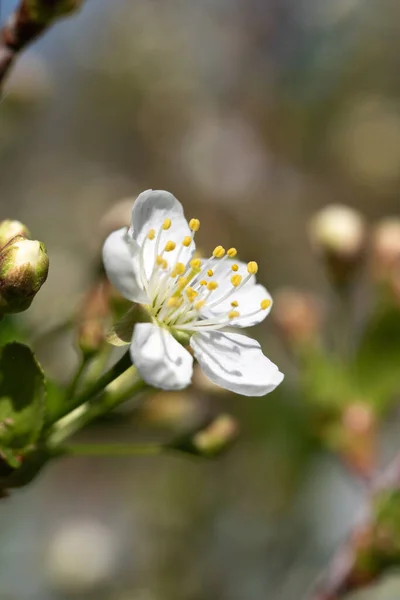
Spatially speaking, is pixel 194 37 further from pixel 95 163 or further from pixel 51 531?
pixel 51 531

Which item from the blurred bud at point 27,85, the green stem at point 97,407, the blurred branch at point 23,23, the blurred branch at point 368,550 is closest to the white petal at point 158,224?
the green stem at point 97,407

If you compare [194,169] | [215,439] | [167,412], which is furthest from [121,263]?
[194,169]

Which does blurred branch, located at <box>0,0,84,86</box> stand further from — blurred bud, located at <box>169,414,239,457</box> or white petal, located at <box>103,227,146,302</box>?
blurred bud, located at <box>169,414,239,457</box>

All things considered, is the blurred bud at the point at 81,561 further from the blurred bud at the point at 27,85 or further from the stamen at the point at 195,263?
the stamen at the point at 195,263

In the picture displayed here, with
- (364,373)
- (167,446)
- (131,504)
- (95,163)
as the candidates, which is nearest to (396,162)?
(95,163)

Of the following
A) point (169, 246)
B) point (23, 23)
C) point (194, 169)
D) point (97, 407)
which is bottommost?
point (194, 169)

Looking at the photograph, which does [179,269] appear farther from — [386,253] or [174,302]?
[386,253]
